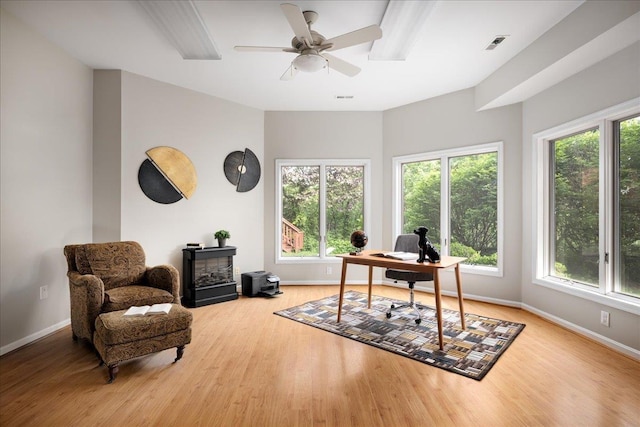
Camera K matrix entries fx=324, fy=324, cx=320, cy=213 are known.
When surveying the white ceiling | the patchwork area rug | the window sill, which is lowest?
the patchwork area rug

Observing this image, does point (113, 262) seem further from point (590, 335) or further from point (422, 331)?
point (590, 335)

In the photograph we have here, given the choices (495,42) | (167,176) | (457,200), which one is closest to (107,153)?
(167,176)

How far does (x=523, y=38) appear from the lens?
3156 mm

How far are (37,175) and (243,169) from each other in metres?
2.52

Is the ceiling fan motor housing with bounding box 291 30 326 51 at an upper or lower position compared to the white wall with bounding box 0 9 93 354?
upper

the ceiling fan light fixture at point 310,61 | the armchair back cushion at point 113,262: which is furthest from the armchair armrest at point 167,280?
the ceiling fan light fixture at point 310,61

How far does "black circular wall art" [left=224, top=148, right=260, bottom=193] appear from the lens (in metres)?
4.94

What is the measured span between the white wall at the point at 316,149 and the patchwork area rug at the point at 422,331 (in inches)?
43.7

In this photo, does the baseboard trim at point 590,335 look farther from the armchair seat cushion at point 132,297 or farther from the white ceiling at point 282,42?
the armchair seat cushion at point 132,297

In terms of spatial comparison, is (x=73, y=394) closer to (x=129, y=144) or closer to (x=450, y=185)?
(x=129, y=144)

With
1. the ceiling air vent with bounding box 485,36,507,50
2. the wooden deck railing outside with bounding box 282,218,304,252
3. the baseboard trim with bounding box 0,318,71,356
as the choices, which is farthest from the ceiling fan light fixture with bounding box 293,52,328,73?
the baseboard trim with bounding box 0,318,71,356

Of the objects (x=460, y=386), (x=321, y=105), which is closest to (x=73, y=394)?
(x=460, y=386)

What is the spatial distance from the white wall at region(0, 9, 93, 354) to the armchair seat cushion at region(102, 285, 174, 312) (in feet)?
2.73

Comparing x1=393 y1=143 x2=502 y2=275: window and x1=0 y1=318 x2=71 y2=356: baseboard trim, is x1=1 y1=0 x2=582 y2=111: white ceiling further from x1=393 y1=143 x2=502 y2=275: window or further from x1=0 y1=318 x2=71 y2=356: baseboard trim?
x1=0 y1=318 x2=71 y2=356: baseboard trim
